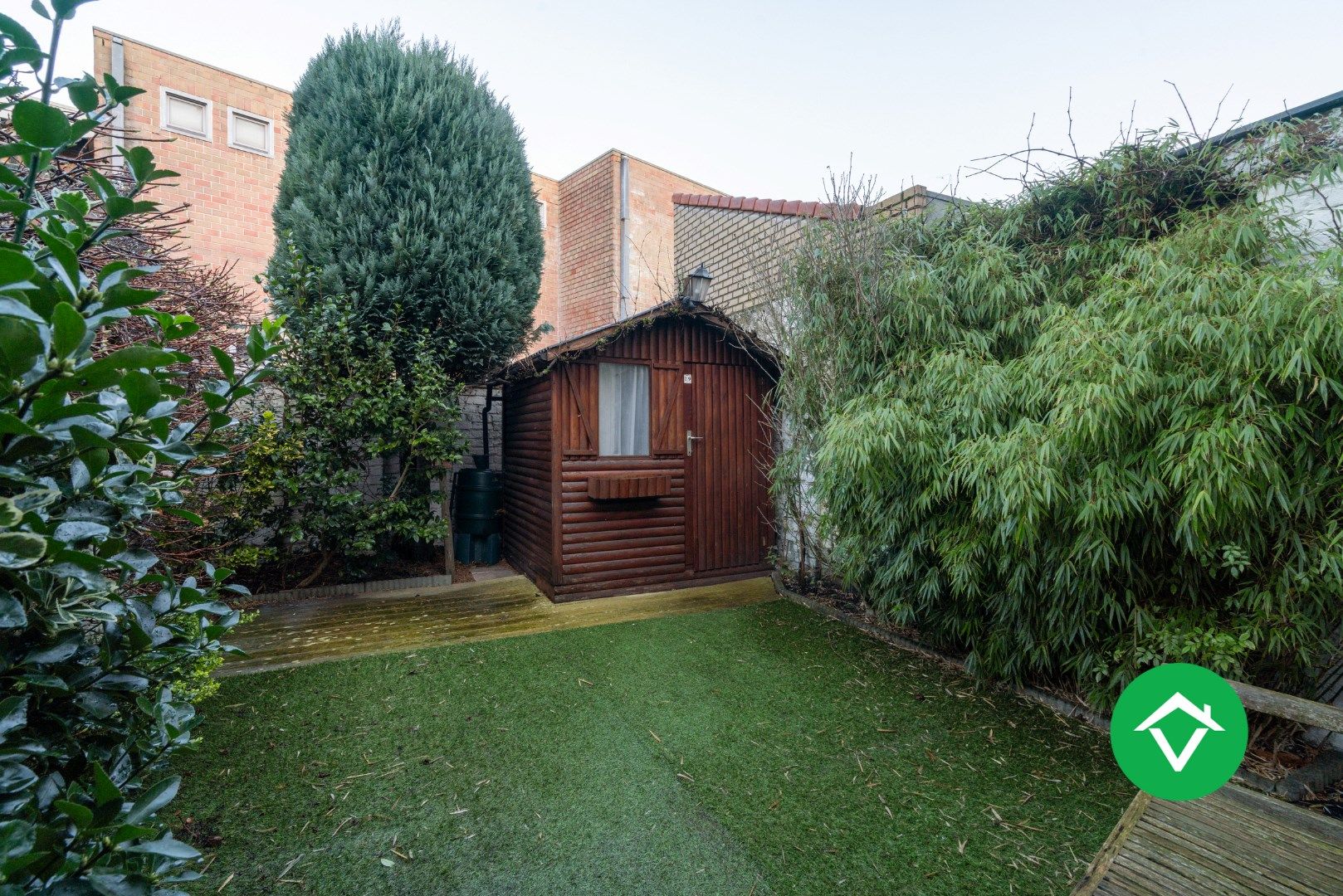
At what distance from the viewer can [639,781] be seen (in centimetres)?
245

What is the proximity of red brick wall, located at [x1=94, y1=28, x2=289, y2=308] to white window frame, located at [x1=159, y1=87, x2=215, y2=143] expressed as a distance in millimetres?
41

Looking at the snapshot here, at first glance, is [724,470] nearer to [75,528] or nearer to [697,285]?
[697,285]

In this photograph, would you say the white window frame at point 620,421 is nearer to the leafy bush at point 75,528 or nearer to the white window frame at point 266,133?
the leafy bush at point 75,528

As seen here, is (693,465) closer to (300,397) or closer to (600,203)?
(300,397)

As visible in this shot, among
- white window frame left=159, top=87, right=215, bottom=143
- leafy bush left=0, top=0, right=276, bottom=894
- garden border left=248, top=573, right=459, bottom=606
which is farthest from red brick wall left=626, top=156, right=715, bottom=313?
leafy bush left=0, top=0, right=276, bottom=894

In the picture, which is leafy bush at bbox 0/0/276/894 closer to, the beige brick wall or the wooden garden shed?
the wooden garden shed

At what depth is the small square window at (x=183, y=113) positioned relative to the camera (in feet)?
29.2

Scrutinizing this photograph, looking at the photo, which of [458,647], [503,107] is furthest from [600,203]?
[458,647]

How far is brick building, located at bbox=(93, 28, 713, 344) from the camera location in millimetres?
8766

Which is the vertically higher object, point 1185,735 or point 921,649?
point 1185,735

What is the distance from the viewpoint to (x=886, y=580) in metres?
3.71

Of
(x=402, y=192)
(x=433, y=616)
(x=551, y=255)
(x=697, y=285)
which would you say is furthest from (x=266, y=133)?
(x=433, y=616)

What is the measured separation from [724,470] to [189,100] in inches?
416

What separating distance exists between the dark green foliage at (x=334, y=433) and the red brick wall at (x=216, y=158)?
4.97 metres
